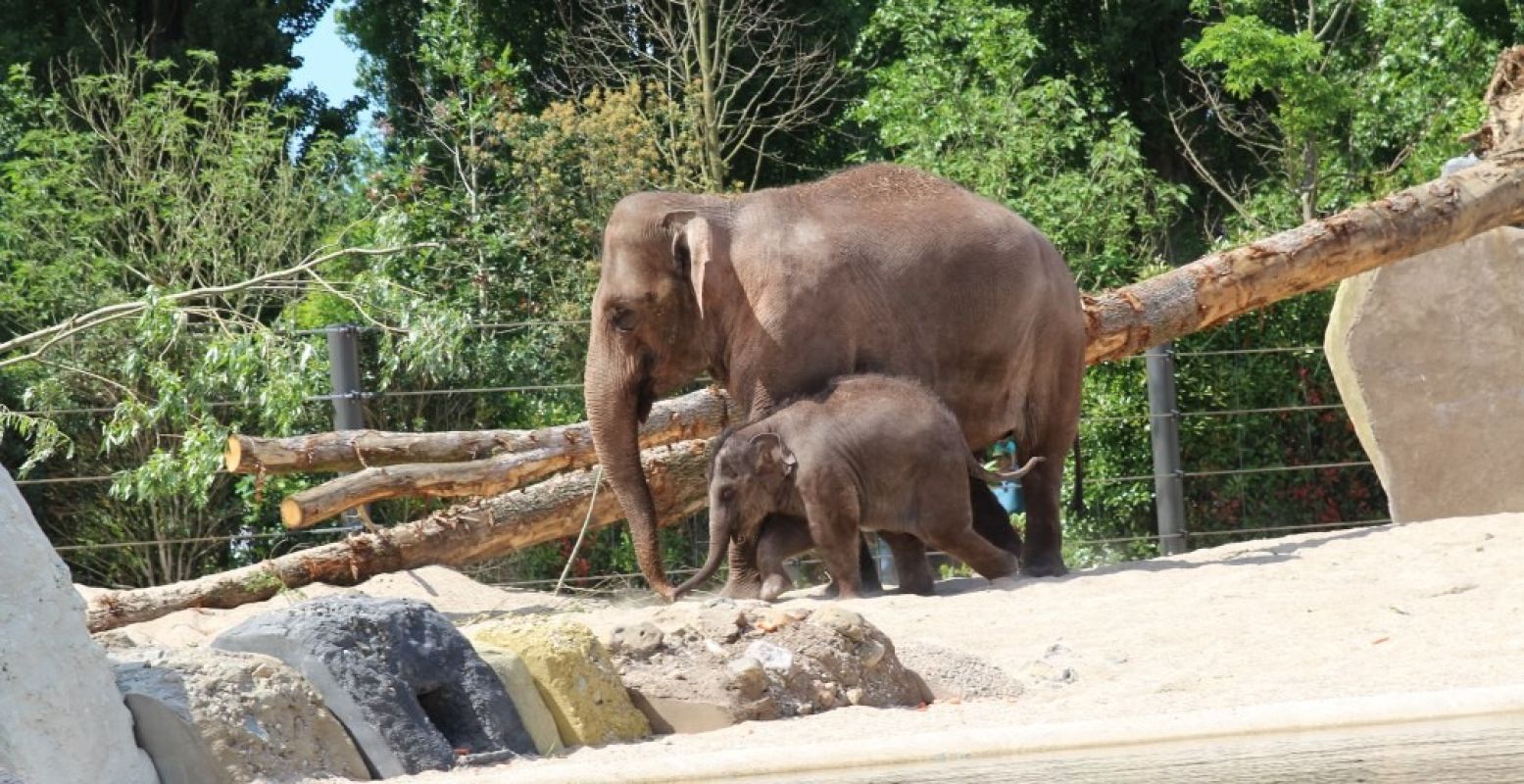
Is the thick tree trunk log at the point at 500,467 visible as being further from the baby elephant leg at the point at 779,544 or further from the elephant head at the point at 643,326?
the baby elephant leg at the point at 779,544

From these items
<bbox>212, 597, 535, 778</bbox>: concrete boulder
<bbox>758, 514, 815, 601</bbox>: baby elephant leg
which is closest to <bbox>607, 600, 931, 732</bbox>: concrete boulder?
<bbox>212, 597, 535, 778</bbox>: concrete boulder

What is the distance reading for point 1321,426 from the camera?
12.2 meters

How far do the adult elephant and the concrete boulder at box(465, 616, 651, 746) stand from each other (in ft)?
8.09

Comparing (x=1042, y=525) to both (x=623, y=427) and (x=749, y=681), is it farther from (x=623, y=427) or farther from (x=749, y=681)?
(x=749, y=681)

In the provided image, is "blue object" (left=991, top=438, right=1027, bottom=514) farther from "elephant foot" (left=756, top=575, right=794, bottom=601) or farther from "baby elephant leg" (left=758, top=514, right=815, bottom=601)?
"elephant foot" (left=756, top=575, right=794, bottom=601)

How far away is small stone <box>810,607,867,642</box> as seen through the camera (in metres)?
5.25

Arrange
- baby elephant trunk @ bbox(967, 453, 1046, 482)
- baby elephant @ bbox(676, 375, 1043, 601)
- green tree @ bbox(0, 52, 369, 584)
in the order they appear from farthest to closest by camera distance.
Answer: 1. green tree @ bbox(0, 52, 369, 584)
2. baby elephant trunk @ bbox(967, 453, 1046, 482)
3. baby elephant @ bbox(676, 375, 1043, 601)

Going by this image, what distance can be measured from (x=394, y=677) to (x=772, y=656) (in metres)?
1.00

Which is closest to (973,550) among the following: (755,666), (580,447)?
(580,447)

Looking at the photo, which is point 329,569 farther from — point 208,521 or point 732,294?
point 208,521

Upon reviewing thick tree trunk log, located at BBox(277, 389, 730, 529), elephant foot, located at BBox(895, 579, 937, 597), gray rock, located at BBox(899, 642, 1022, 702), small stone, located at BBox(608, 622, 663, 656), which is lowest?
elephant foot, located at BBox(895, 579, 937, 597)

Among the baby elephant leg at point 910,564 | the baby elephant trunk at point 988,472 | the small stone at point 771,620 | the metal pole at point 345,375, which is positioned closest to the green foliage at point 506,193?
the metal pole at point 345,375

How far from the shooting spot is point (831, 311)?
7.66m

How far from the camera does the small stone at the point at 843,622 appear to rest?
207 inches
